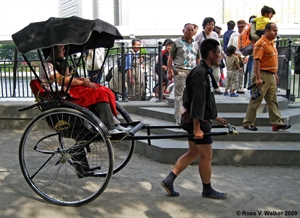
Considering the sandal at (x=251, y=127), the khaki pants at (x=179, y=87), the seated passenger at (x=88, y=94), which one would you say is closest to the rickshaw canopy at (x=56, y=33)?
the seated passenger at (x=88, y=94)

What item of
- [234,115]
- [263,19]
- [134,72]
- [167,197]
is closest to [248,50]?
[263,19]

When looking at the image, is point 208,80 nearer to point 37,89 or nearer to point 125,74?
point 37,89

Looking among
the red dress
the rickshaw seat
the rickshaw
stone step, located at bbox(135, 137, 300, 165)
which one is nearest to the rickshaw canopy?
the rickshaw

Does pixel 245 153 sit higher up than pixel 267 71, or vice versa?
pixel 267 71

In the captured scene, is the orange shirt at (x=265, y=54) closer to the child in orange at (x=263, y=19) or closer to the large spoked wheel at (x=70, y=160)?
the child in orange at (x=263, y=19)

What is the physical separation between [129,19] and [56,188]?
68.5m

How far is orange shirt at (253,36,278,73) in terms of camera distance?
20.6ft

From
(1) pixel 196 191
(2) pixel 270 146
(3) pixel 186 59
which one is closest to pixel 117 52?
(3) pixel 186 59

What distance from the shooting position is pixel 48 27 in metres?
4.21

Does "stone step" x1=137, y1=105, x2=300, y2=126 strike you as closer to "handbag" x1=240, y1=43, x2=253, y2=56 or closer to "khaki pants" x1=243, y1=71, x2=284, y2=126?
"khaki pants" x1=243, y1=71, x2=284, y2=126

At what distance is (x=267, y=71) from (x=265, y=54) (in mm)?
293

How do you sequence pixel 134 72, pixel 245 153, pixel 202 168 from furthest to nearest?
pixel 134 72
pixel 245 153
pixel 202 168

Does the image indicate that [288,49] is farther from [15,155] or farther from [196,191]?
[15,155]

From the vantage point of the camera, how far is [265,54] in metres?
6.32
